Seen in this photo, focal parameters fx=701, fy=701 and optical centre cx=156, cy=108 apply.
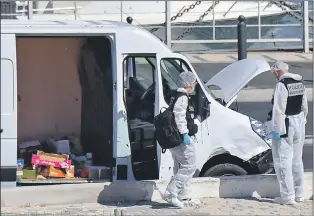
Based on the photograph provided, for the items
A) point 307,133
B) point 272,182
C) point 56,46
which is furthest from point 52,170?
point 307,133

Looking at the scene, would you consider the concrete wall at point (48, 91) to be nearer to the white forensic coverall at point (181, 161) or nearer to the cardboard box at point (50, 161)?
the cardboard box at point (50, 161)

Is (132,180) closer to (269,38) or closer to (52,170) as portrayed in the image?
(52,170)

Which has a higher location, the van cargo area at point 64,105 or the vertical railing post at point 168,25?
the vertical railing post at point 168,25

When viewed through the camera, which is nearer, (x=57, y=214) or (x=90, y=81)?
(x=57, y=214)

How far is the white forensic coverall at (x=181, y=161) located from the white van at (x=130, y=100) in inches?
14.9

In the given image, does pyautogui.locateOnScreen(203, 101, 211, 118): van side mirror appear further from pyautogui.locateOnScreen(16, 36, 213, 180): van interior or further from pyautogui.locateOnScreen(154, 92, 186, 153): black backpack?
pyautogui.locateOnScreen(154, 92, 186, 153): black backpack

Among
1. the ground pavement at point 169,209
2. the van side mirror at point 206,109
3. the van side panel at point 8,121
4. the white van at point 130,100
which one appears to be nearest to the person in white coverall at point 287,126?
the ground pavement at point 169,209

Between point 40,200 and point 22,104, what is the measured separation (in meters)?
2.32

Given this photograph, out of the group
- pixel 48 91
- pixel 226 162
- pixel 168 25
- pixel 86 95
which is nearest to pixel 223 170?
pixel 226 162

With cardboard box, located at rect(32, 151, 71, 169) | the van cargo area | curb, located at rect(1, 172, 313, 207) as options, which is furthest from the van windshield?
cardboard box, located at rect(32, 151, 71, 169)

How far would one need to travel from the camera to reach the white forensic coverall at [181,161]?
761 centimetres

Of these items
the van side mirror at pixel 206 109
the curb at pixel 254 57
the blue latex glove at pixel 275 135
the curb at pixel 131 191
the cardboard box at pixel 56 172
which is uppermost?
the curb at pixel 254 57

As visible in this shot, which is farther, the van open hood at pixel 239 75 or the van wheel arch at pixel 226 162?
the van open hood at pixel 239 75

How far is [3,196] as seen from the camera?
291 inches
